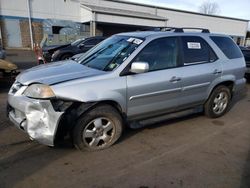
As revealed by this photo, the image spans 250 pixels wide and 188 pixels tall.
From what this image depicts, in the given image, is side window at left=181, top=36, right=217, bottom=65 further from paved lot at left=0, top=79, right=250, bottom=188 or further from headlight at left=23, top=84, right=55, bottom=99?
headlight at left=23, top=84, right=55, bottom=99

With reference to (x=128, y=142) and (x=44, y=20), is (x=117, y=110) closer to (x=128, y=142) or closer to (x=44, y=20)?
(x=128, y=142)

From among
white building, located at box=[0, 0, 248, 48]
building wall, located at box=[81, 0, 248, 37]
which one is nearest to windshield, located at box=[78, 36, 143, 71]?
white building, located at box=[0, 0, 248, 48]

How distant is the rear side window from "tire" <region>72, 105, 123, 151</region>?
9.09ft

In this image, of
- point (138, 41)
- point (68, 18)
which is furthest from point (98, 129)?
point (68, 18)

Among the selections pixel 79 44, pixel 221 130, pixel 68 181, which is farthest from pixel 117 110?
pixel 79 44

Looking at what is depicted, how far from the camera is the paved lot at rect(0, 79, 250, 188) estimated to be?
2990 mm

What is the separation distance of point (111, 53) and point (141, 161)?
186cm

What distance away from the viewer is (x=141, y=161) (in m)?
3.45

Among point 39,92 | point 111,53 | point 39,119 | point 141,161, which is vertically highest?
point 111,53

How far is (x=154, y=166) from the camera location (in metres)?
3.34

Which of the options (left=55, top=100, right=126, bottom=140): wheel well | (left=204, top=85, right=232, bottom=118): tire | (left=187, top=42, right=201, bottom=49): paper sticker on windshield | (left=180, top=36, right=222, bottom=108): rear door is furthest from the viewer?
(left=204, top=85, right=232, bottom=118): tire

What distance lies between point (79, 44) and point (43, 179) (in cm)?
996

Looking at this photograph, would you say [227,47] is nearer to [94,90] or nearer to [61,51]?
[94,90]

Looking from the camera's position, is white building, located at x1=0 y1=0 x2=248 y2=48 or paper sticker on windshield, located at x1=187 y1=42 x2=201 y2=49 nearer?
paper sticker on windshield, located at x1=187 y1=42 x2=201 y2=49
